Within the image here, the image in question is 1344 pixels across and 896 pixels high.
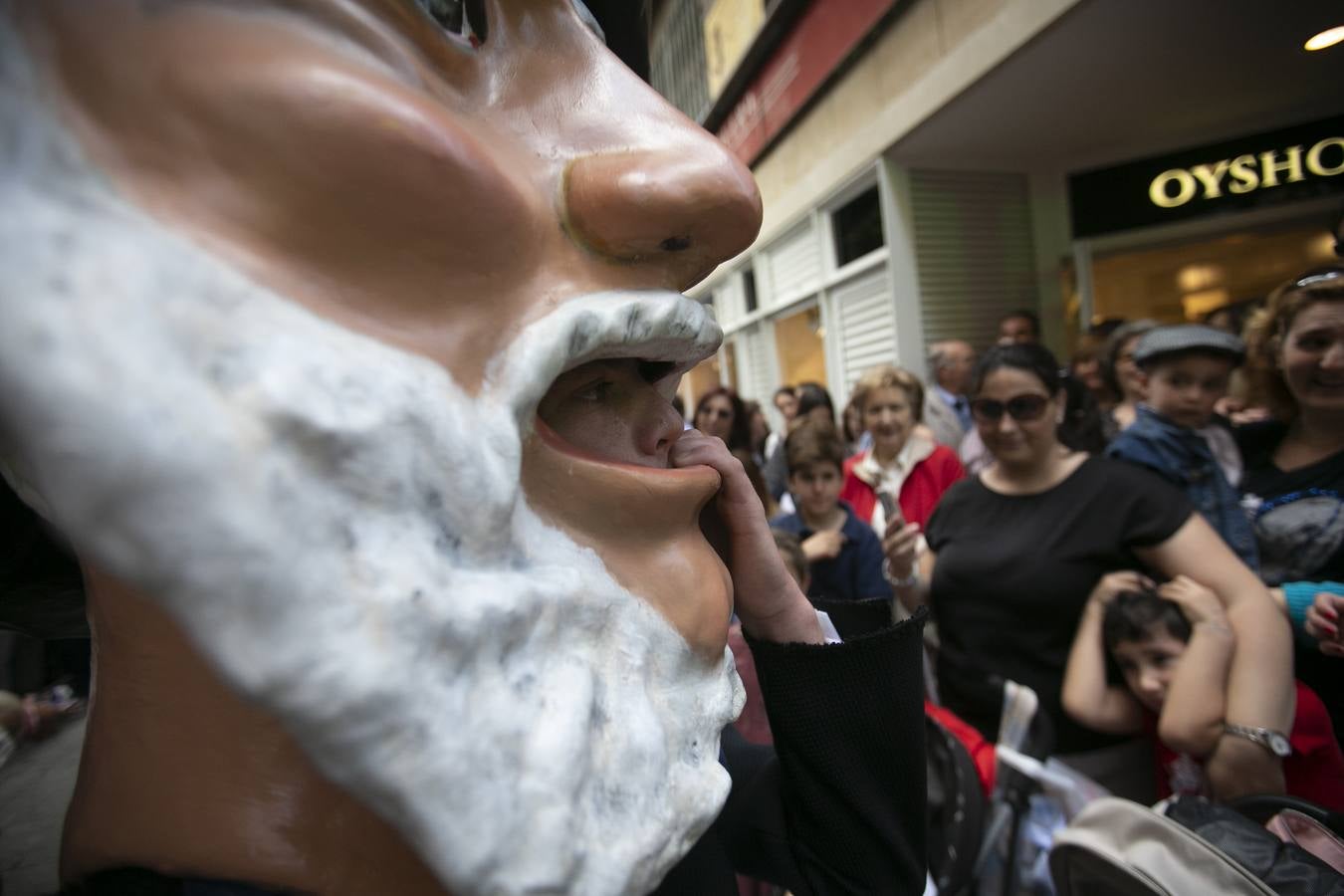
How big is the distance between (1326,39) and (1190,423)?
10.2ft

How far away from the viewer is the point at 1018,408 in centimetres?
192

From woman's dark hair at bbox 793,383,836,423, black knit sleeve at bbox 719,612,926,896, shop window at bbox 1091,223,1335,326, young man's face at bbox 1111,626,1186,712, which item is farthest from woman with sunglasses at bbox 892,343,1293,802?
A: shop window at bbox 1091,223,1335,326

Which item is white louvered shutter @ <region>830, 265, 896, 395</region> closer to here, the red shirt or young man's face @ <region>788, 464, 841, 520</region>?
young man's face @ <region>788, 464, 841, 520</region>

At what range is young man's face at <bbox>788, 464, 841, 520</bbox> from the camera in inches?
100

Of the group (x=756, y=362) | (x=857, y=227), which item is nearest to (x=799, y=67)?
(x=857, y=227)

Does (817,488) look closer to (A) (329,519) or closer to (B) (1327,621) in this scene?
(B) (1327,621)

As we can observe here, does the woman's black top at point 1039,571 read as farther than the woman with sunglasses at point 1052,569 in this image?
Yes

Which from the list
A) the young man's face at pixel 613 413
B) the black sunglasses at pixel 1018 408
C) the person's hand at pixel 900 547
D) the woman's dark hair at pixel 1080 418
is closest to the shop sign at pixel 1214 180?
the woman's dark hair at pixel 1080 418

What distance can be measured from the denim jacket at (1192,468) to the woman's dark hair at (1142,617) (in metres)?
0.38

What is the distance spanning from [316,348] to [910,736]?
0.79 meters

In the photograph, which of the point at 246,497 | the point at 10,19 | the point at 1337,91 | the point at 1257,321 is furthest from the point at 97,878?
the point at 1337,91

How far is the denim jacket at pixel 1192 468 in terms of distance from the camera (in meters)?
1.83

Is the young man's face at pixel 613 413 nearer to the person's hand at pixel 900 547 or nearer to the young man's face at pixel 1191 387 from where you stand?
the person's hand at pixel 900 547

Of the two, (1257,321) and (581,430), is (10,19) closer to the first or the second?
(581,430)
